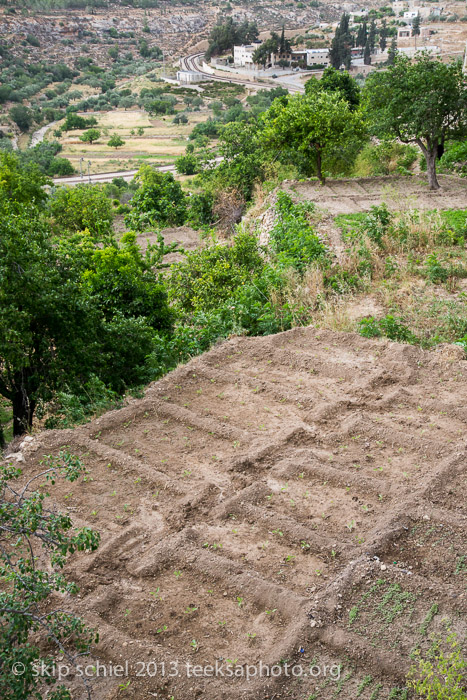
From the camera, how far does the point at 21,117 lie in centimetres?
6694

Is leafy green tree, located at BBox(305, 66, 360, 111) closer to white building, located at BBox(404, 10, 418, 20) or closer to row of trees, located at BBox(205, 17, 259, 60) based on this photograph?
row of trees, located at BBox(205, 17, 259, 60)

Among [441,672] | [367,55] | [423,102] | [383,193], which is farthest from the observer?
[367,55]

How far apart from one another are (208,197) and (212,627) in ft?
59.6

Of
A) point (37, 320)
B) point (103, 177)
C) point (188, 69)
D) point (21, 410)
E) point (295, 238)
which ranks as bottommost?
point (103, 177)

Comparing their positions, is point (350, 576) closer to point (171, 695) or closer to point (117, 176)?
point (171, 695)

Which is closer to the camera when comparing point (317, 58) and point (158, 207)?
point (158, 207)

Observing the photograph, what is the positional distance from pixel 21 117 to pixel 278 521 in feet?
232

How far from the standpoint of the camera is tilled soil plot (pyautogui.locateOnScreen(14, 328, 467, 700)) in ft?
13.4

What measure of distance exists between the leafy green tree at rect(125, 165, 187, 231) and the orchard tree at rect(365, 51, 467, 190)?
9.04 metres

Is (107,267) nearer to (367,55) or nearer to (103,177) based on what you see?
(103,177)

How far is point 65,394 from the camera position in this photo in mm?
7219

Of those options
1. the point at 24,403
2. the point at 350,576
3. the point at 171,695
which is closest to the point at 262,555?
the point at 350,576

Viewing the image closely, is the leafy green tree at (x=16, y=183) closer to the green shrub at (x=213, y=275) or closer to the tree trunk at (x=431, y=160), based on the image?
the green shrub at (x=213, y=275)

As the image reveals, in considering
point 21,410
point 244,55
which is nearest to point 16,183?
point 21,410
